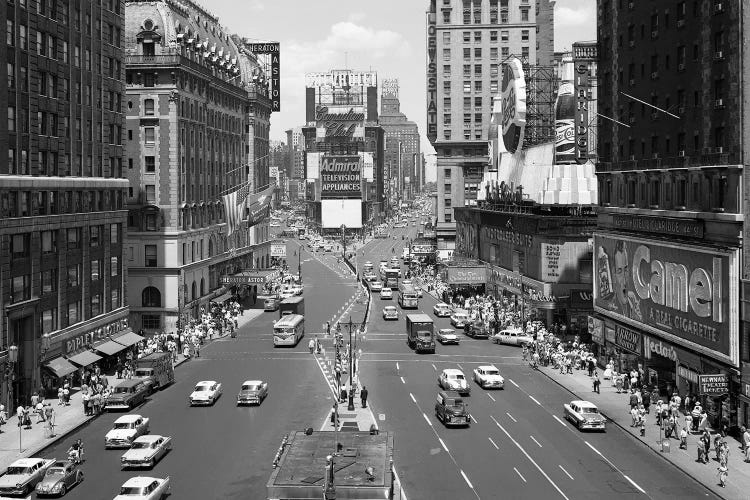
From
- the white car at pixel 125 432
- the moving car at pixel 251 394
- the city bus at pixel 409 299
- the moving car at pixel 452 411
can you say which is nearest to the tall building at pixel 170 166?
the city bus at pixel 409 299

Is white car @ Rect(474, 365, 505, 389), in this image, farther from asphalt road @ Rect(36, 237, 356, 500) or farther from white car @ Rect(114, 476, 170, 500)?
white car @ Rect(114, 476, 170, 500)

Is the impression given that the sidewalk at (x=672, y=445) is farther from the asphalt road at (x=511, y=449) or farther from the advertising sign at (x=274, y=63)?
the advertising sign at (x=274, y=63)

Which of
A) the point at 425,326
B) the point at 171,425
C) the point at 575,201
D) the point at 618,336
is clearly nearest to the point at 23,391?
the point at 171,425

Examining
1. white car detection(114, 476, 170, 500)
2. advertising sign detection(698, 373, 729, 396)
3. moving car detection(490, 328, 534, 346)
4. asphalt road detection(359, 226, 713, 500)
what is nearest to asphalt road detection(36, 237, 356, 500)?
white car detection(114, 476, 170, 500)

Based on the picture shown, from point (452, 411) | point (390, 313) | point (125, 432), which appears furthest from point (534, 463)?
point (390, 313)

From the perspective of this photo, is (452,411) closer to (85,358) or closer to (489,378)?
(489,378)

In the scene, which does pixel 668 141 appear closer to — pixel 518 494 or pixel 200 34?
pixel 518 494
